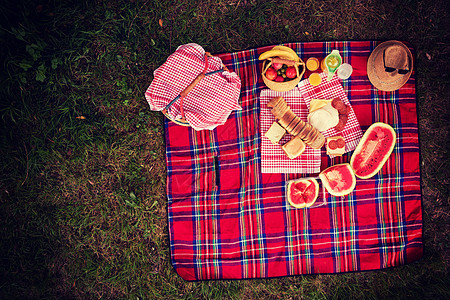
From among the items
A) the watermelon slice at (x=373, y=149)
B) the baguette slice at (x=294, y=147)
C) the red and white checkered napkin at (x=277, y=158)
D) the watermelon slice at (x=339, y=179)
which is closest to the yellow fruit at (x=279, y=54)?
the red and white checkered napkin at (x=277, y=158)

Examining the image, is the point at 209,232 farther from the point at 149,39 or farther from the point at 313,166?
the point at 149,39

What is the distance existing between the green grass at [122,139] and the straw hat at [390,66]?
0.53 metres

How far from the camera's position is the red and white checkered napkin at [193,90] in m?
2.60

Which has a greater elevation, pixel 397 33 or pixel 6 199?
pixel 397 33

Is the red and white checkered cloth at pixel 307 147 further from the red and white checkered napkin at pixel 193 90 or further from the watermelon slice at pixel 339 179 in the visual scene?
the red and white checkered napkin at pixel 193 90

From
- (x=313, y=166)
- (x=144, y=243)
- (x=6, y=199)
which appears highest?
(x=313, y=166)

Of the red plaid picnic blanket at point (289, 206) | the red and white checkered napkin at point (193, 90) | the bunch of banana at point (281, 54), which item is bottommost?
the red plaid picnic blanket at point (289, 206)

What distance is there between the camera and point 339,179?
9.84ft

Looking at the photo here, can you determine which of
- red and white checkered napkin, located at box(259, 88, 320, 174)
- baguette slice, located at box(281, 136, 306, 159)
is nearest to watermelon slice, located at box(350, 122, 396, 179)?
red and white checkered napkin, located at box(259, 88, 320, 174)

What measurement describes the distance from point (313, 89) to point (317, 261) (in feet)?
7.05

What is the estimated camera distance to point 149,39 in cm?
343

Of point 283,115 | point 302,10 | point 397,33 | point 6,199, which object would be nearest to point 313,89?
point 283,115

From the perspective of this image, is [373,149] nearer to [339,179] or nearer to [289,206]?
[339,179]

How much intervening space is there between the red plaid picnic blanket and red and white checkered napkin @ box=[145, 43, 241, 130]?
0.51 metres
